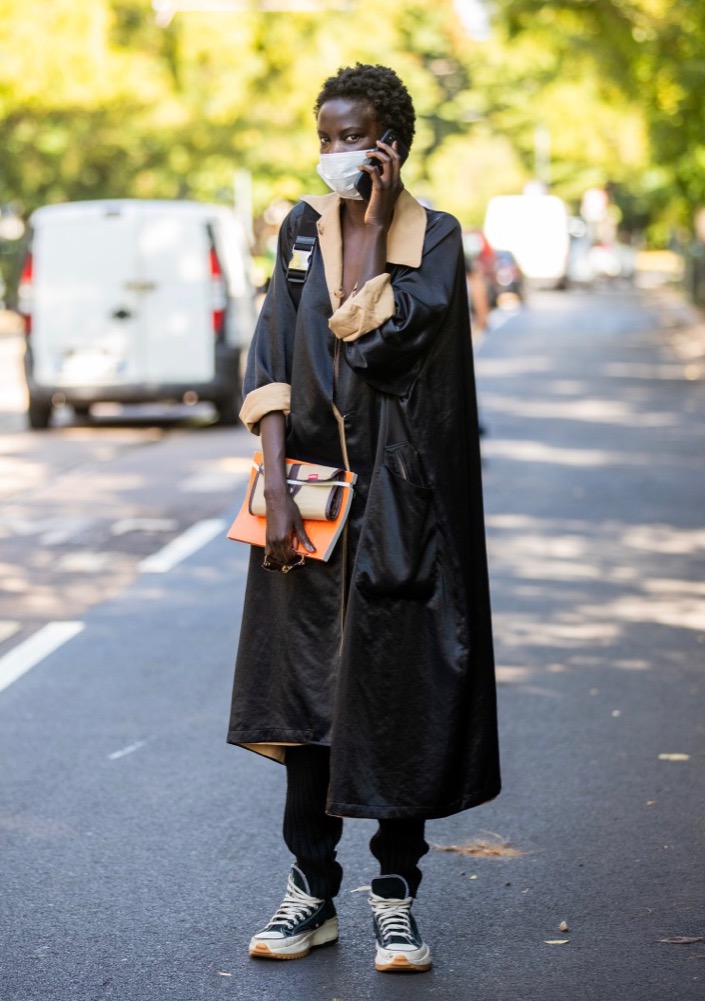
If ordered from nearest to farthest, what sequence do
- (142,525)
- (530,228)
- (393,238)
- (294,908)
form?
(393,238)
(294,908)
(142,525)
(530,228)

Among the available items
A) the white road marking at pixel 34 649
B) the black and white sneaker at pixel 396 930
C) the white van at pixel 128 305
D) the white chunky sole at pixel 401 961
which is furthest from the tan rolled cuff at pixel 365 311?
the white van at pixel 128 305

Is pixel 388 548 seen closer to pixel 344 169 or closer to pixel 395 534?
pixel 395 534

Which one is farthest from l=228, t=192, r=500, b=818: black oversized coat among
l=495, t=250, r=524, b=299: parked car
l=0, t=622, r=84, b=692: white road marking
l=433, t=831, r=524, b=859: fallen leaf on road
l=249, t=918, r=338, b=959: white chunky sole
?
l=495, t=250, r=524, b=299: parked car

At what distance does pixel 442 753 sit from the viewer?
12.7 ft

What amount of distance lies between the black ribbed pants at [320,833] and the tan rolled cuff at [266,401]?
723mm

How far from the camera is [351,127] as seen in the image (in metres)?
3.86

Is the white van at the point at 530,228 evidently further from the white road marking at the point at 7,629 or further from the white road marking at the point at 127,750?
the white road marking at the point at 127,750

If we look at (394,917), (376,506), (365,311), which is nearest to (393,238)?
(365,311)

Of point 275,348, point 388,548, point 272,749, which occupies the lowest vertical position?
point 272,749

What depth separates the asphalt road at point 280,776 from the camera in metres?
4.08

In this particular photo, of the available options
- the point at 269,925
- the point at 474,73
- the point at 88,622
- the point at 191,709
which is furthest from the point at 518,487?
the point at 474,73

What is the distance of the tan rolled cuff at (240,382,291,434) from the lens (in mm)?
3914

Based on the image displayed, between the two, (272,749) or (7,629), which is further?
(7,629)

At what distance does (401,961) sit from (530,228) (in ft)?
152
